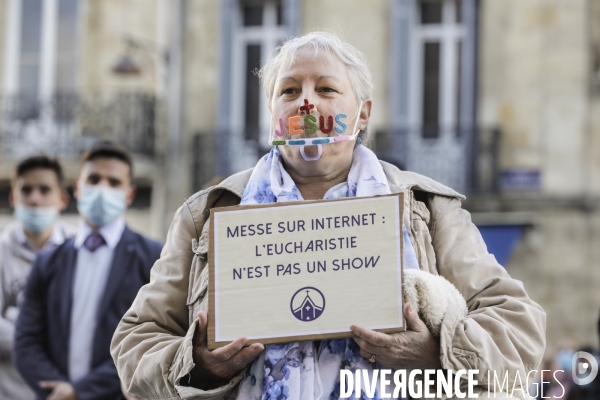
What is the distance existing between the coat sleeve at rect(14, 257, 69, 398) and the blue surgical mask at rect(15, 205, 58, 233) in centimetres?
96

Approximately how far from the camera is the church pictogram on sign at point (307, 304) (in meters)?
3.11

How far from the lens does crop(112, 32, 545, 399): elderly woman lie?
120 inches

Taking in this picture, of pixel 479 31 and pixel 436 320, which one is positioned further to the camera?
pixel 479 31

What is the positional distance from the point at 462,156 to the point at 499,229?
125cm

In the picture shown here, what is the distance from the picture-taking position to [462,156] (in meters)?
16.5

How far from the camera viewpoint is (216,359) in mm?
3092

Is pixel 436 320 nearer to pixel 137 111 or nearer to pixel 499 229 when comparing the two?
pixel 499 229

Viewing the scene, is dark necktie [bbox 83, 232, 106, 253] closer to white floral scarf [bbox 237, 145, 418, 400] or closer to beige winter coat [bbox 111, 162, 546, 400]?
beige winter coat [bbox 111, 162, 546, 400]

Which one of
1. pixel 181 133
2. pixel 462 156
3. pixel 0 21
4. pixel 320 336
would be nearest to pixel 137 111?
pixel 181 133

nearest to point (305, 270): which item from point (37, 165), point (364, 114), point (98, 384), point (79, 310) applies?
point (364, 114)

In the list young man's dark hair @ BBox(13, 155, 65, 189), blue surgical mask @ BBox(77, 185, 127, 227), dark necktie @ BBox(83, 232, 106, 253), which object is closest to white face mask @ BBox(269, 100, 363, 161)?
dark necktie @ BBox(83, 232, 106, 253)

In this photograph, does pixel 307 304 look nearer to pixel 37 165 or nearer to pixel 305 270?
pixel 305 270

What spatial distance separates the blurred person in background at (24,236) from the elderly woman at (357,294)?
2672mm

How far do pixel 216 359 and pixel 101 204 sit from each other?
293cm
